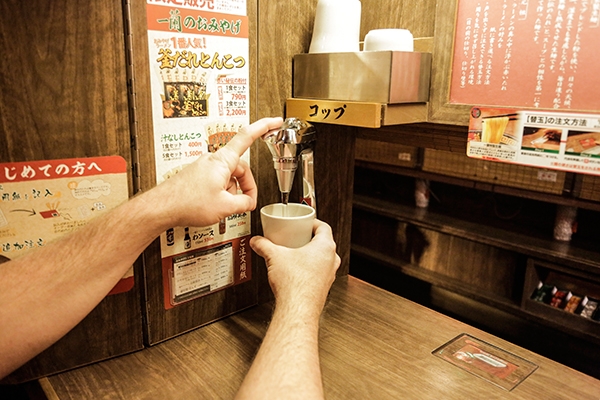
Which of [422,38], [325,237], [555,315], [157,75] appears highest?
[422,38]

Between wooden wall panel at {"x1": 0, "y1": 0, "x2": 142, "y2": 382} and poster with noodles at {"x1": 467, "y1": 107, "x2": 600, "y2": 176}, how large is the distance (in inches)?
34.0

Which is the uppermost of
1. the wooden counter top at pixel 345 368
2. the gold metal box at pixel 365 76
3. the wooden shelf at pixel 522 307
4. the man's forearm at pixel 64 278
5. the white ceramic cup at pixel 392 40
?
the white ceramic cup at pixel 392 40

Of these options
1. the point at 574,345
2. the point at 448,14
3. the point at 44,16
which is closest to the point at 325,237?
the point at 448,14

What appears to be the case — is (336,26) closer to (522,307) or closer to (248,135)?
(248,135)

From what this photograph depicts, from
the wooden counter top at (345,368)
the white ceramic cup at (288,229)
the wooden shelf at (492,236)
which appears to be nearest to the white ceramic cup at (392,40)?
the white ceramic cup at (288,229)

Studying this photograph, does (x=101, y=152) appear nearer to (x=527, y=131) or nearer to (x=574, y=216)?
(x=527, y=131)

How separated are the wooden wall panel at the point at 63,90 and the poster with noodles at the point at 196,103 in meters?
0.09

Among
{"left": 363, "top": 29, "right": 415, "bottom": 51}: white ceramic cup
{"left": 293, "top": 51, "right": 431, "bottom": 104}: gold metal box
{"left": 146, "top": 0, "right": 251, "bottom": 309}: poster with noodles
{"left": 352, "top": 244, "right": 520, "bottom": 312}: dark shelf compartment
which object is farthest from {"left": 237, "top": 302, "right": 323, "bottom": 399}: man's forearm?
{"left": 352, "top": 244, "right": 520, "bottom": 312}: dark shelf compartment

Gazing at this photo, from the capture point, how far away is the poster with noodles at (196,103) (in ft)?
3.39

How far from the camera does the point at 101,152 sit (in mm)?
986

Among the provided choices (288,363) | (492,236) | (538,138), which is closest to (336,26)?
(538,138)

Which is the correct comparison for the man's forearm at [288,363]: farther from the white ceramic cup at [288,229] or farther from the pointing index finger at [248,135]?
the pointing index finger at [248,135]

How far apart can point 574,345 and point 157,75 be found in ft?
9.27

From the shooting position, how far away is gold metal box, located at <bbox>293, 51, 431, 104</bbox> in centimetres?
111
